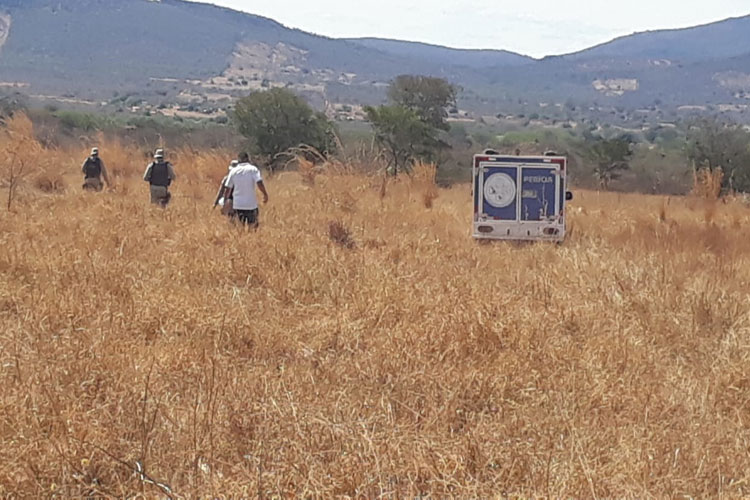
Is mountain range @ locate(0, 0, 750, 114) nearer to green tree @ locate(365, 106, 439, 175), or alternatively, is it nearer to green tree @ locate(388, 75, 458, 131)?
green tree @ locate(388, 75, 458, 131)

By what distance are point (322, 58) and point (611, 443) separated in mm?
183210

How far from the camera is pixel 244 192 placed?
1147 cm

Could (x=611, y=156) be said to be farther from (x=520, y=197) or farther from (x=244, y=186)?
(x=244, y=186)

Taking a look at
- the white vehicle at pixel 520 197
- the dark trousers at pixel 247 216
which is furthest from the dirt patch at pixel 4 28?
the white vehicle at pixel 520 197

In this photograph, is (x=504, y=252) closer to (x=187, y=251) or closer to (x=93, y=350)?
(x=187, y=251)

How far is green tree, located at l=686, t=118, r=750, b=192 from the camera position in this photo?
118 ft

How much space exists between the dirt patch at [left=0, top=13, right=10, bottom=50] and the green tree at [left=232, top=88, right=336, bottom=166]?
13674cm

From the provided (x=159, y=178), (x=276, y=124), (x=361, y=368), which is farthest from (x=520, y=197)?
(x=276, y=124)

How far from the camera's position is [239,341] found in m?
5.98

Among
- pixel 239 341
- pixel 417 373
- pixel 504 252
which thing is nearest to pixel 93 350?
pixel 239 341

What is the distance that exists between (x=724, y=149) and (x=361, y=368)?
117 feet

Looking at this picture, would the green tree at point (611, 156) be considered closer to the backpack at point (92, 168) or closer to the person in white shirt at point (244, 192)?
the backpack at point (92, 168)

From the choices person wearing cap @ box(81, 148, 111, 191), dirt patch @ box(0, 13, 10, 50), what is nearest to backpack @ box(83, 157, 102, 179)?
person wearing cap @ box(81, 148, 111, 191)

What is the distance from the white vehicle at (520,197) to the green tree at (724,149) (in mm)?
24895
